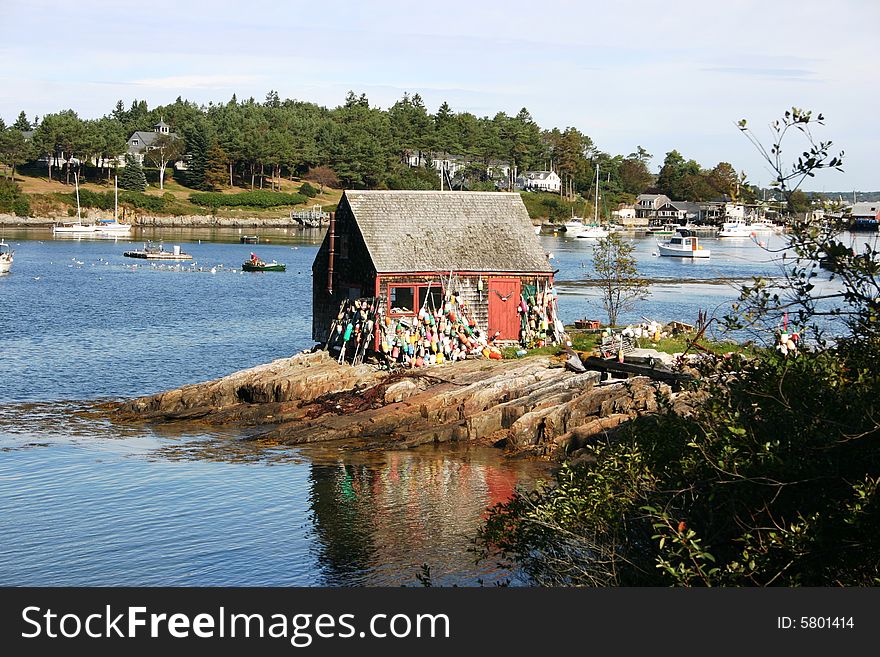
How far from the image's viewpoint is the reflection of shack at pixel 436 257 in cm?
3828

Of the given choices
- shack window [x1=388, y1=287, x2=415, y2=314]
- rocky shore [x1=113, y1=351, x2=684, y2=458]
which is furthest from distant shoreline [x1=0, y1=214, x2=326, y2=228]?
rocky shore [x1=113, y1=351, x2=684, y2=458]

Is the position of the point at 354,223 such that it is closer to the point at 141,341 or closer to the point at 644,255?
the point at 141,341

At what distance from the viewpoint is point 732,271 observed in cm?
11394

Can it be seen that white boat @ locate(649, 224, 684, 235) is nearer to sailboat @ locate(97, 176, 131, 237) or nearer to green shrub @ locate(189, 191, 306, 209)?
green shrub @ locate(189, 191, 306, 209)

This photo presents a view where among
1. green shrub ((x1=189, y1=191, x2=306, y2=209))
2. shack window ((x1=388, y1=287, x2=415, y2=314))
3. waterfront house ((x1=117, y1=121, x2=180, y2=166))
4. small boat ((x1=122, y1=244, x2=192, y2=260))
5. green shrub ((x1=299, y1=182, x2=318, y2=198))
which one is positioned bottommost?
small boat ((x1=122, y1=244, x2=192, y2=260))

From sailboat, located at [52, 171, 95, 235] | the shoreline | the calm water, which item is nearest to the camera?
the calm water

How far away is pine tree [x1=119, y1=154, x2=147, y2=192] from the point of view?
554 ft

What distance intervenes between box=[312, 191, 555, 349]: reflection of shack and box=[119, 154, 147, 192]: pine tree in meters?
135

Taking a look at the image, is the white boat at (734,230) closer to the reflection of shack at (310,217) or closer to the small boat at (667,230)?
the small boat at (667,230)

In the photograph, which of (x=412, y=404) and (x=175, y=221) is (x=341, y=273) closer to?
(x=412, y=404)
